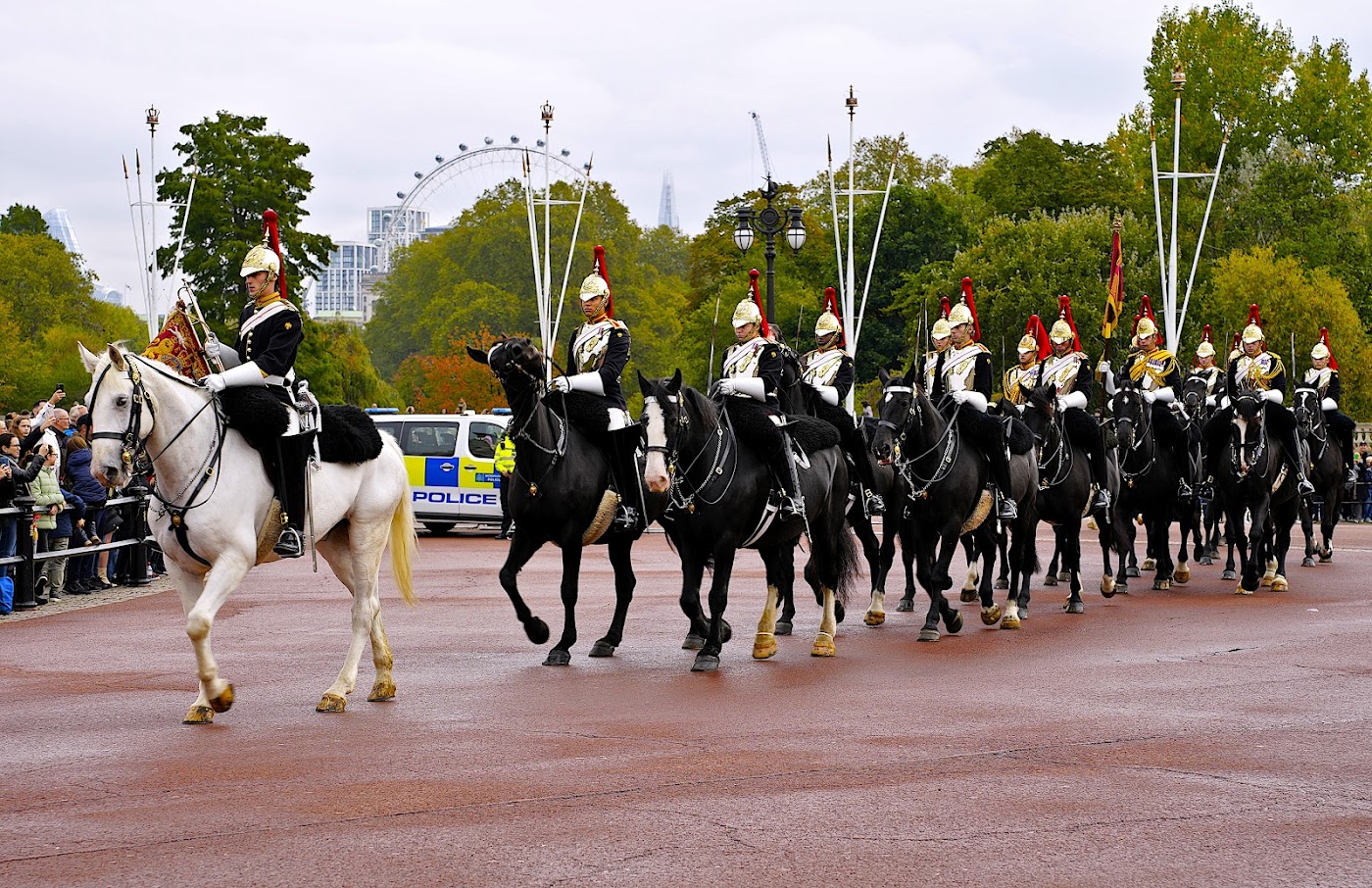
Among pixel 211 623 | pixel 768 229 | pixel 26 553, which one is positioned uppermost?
pixel 768 229

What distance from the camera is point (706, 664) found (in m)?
11.9

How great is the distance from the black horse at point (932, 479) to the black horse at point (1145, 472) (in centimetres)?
474

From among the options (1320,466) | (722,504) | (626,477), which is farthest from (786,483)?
(1320,466)

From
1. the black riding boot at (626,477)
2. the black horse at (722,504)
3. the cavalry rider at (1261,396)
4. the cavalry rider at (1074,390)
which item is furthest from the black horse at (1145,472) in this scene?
the black riding boot at (626,477)

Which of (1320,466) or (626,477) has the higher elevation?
(626,477)

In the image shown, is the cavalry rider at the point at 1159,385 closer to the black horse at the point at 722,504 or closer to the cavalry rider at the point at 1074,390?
the cavalry rider at the point at 1074,390

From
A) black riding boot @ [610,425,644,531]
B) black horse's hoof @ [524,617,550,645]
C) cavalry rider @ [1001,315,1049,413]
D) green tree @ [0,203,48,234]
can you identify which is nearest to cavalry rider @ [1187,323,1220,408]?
cavalry rider @ [1001,315,1049,413]

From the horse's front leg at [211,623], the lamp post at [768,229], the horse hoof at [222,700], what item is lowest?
the horse hoof at [222,700]

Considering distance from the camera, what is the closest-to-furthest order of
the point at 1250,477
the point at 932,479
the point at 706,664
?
the point at 706,664 < the point at 932,479 < the point at 1250,477

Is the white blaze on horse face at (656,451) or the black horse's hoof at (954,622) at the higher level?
the white blaze on horse face at (656,451)

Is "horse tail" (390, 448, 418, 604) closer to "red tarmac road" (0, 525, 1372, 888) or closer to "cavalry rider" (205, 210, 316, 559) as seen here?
"red tarmac road" (0, 525, 1372, 888)

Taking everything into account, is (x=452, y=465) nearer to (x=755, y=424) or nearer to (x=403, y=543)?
(x=755, y=424)

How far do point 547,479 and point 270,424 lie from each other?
2.71m

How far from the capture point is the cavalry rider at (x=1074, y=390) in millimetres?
17438
